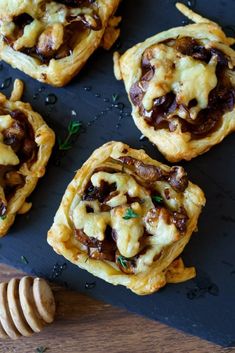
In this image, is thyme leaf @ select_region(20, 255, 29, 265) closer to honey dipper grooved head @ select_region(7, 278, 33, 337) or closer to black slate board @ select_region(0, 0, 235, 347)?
black slate board @ select_region(0, 0, 235, 347)

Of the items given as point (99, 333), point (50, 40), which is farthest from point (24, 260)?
point (50, 40)

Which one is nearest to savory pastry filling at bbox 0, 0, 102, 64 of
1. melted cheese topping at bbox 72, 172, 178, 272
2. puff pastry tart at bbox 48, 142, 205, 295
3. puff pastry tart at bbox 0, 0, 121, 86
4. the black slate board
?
puff pastry tart at bbox 0, 0, 121, 86

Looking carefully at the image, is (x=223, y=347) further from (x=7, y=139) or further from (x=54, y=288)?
(x=7, y=139)

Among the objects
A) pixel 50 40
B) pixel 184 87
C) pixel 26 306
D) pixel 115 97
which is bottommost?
pixel 26 306

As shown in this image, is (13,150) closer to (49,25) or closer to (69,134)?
(69,134)

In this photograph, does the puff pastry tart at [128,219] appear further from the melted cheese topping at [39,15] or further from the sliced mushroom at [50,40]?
the melted cheese topping at [39,15]
